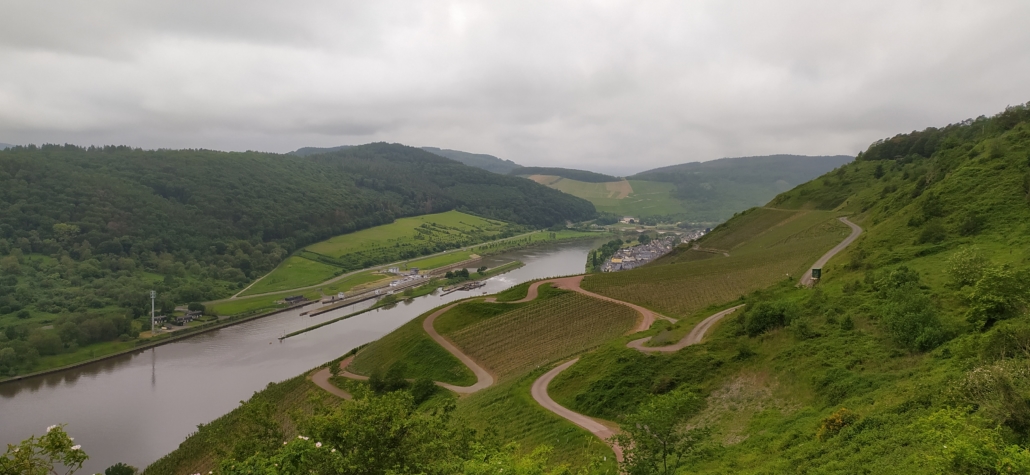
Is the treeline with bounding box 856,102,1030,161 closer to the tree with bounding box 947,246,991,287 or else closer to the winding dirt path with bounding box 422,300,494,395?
the tree with bounding box 947,246,991,287

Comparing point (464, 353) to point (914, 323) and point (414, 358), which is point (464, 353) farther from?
point (914, 323)

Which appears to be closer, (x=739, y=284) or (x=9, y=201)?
(x=739, y=284)

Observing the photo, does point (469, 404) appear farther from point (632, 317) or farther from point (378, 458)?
point (378, 458)

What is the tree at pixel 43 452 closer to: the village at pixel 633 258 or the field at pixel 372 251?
the village at pixel 633 258

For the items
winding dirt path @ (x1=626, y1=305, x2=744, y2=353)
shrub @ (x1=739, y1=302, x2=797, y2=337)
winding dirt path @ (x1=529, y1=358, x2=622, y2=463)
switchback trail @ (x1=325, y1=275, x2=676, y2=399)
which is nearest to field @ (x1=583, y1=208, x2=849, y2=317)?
switchback trail @ (x1=325, y1=275, x2=676, y2=399)

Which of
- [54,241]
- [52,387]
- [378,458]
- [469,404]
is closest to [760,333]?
[469,404]

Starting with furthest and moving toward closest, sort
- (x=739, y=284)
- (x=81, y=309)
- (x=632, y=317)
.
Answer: (x=81, y=309) → (x=739, y=284) → (x=632, y=317)
